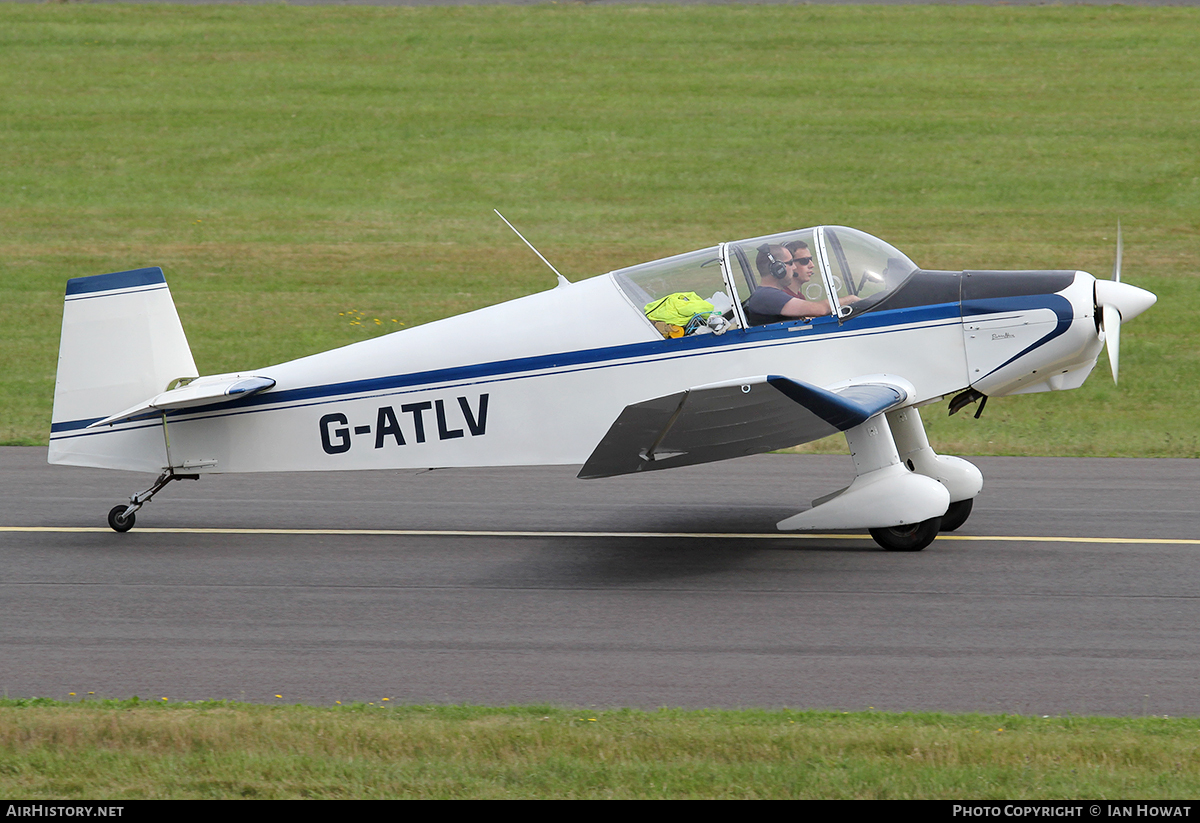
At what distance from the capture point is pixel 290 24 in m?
33.1

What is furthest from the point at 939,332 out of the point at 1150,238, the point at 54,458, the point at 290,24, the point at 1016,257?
the point at 290,24

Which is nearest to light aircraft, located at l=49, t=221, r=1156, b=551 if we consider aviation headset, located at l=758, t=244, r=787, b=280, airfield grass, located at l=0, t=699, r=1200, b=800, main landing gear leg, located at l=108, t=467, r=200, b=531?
aviation headset, located at l=758, t=244, r=787, b=280

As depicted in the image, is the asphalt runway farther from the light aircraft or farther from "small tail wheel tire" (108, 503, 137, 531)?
the light aircraft

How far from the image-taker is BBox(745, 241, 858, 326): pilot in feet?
28.7

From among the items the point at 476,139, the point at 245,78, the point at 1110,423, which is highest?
the point at 245,78

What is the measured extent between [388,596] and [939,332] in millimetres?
4318

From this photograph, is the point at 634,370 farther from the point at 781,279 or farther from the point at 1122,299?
the point at 1122,299

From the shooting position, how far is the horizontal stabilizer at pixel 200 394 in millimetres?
8984

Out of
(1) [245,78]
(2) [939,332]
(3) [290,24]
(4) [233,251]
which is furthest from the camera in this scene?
(3) [290,24]

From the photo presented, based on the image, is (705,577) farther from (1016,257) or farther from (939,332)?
(1016,257)

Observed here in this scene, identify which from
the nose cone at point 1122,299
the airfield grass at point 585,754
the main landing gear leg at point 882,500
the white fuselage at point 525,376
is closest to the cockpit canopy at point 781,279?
the white fuselage at point 525,376

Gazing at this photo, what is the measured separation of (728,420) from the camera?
7895mm

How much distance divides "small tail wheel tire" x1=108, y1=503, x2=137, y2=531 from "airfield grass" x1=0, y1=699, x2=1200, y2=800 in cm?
401

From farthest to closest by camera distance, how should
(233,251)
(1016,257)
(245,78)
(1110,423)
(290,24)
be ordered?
(290,24)
(245,78)
(233,251)
(1016,257)
(1110,423)
